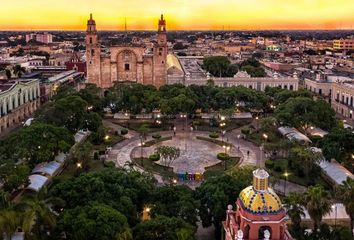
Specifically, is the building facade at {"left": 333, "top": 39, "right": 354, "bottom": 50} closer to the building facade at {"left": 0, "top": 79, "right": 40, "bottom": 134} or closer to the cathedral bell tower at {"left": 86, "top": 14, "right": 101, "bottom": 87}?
the cathedral bell tower at {"left": 86, "top": 14, "right": 101, "bottom": 87}

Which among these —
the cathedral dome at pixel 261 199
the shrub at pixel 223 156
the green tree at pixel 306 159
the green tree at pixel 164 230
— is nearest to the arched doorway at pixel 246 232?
the cathedral dome at pixel 261 199

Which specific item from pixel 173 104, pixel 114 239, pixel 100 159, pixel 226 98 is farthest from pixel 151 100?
pixel 114 239

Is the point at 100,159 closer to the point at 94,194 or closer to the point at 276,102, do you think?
the point at 94,194

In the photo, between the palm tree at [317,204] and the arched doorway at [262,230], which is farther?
the palm tree at [317,204]

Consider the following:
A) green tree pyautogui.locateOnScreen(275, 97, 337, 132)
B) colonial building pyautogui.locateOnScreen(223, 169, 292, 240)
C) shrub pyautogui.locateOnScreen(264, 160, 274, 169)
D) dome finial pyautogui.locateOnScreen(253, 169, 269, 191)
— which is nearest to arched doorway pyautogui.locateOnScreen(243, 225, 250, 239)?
colonial building pyautogui.locateOnScreen(223, 169, 292, 240)

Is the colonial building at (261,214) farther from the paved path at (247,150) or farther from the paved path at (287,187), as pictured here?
the paved path at (247,150)

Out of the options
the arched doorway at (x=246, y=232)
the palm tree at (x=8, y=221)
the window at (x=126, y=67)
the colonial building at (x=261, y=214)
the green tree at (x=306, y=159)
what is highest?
the window at (x=126, y=67)

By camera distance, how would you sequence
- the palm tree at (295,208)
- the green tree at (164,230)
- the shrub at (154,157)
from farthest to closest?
the shrub at (154,157) → the palm tree at (295,208) → the green tree at (164,230)

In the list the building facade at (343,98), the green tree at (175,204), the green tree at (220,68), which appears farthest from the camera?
the green tree at (220,68)

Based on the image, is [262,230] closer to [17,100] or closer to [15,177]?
[15,177]
